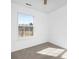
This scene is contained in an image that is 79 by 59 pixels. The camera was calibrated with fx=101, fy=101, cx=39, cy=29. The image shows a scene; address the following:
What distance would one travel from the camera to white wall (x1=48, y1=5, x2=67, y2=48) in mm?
6411

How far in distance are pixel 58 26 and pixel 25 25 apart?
257cm

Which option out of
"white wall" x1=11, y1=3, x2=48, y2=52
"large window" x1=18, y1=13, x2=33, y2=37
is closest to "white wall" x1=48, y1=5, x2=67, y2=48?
"white wall" x1=11, y1=3, x2=48, y2=52

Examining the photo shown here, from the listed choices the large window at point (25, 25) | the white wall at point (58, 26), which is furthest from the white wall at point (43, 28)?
the large window at point (25, 25)

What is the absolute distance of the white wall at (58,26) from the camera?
252 inches

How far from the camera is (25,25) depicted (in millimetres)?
5441

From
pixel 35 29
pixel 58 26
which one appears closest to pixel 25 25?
pixel 35 29

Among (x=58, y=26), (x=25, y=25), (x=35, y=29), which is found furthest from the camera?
(x=58, y=26)

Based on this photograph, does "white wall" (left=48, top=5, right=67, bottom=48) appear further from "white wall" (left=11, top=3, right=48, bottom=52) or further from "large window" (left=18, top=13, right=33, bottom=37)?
"large window" (left=18, top=13, right=33, bottom=37)

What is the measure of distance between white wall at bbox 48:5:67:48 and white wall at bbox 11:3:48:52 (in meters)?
0.48

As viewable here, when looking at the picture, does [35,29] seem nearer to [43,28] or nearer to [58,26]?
[43,28]
